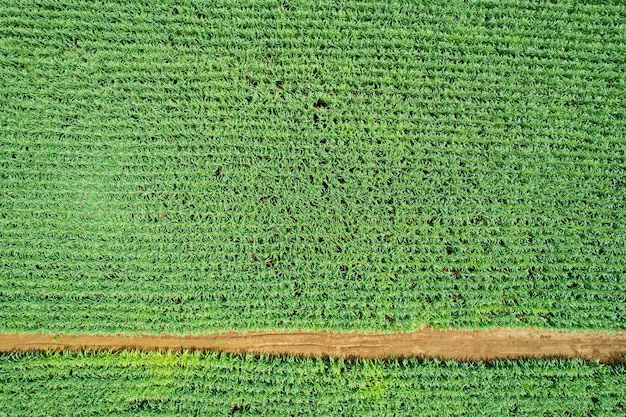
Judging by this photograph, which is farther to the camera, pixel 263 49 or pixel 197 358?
pixel 263 49

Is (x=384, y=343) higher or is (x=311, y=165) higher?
(x=311, y=165)

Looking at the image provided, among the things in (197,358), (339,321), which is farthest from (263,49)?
(197,358)

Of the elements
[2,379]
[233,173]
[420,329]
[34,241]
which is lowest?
[2,379]

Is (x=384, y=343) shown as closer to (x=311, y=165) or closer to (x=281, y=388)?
(x=281, y=388)

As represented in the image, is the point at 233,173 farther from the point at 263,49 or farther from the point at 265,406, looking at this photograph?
the point at 265,406

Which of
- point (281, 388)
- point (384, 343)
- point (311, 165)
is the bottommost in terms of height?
point (281, 388)

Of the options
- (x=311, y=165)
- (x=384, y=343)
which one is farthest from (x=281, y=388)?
(x=311, y=165)

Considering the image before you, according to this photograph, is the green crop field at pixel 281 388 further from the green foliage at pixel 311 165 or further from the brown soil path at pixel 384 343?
the green foliage at pixel 311 165
